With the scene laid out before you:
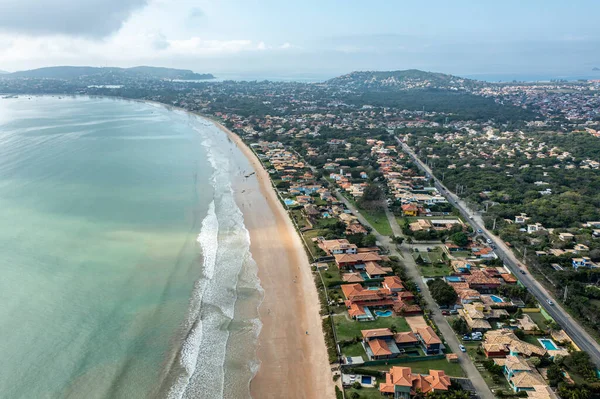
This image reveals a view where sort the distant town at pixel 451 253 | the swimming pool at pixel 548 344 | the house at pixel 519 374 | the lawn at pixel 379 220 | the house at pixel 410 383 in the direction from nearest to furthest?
the house at pixel 410 383 < the house at pixel 519 374 < the distant town at pixel 451 253 < the swimming pool at pixel 548 344 < the lawn at pixel 379 220

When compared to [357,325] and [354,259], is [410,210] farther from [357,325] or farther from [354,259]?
[357,325]

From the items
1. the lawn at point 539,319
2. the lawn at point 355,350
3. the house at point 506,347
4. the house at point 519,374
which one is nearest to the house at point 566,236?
the lawn at point 539,319

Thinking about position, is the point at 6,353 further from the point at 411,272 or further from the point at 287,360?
the point at 411,272

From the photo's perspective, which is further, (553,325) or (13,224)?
(13,224)

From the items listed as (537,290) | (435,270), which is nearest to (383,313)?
(435,270)

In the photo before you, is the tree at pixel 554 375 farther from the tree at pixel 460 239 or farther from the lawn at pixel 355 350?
the tree at pixel 460 239

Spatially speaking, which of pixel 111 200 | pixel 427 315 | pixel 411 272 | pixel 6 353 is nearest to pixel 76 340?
pixel 6 353
